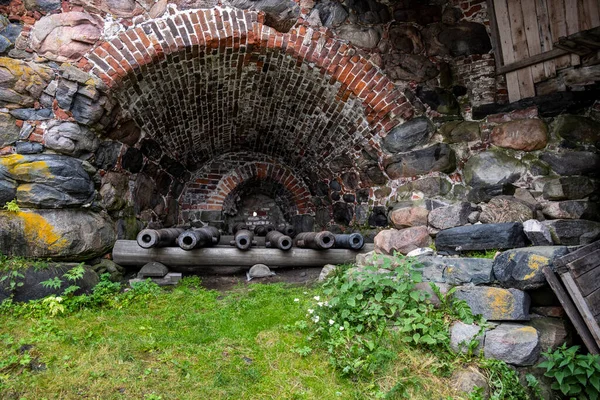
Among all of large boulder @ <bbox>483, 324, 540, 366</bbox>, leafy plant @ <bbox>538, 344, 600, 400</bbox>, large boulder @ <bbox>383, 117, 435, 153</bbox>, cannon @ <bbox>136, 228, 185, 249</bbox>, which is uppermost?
large boulder @ <bbox>383, 117, 435, 153</bbox>

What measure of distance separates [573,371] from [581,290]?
1.97 feet

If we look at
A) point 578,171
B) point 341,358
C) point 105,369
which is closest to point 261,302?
point 341,358

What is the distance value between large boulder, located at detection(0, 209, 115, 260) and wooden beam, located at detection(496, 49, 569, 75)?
5295 mm

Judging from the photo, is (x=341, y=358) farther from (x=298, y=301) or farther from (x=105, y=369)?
(x=105, y=369)

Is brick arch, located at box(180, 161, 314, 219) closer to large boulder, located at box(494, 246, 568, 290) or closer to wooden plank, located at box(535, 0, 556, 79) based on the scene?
wooden plank, located at box(535, 0, 556, 79)

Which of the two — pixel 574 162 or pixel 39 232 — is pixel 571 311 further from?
pixel 39 232

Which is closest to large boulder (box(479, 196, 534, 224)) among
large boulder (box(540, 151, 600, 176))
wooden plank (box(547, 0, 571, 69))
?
large boulder (box(540, 151, 600, 176))

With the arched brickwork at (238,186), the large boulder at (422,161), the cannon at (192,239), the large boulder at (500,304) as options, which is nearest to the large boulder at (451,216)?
the large boulder at (422,161)

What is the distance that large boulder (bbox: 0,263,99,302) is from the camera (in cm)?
391

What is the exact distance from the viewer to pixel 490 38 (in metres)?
5.08

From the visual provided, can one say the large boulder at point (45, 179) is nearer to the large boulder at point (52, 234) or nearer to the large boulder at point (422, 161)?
the large boulder at point (52, 234)

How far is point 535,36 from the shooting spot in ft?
14.5

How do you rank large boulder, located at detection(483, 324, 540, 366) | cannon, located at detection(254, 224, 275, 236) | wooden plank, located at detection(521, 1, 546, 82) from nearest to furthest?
large boulder, located at detection(483, 324, 540, 366) → wooden plank, located at detection(521, 1, 546, 82) → cannon, located at detection(254, 224, 275, 236)

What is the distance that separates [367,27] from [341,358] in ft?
14.6
